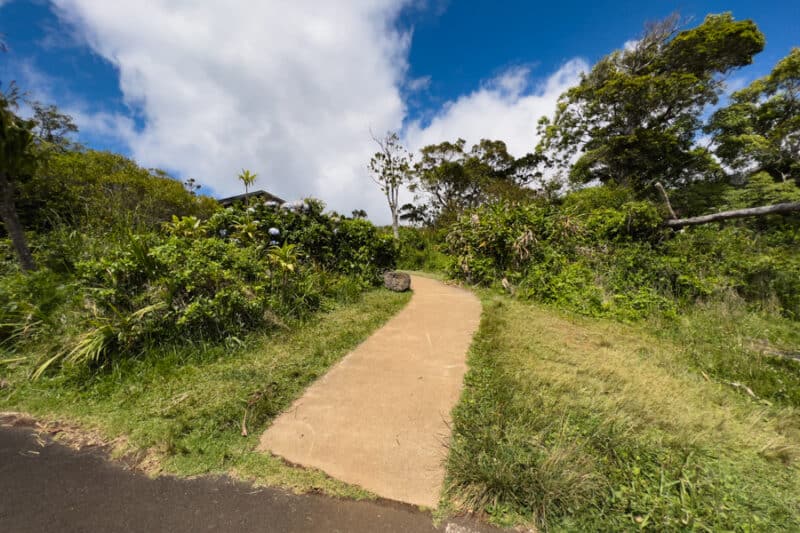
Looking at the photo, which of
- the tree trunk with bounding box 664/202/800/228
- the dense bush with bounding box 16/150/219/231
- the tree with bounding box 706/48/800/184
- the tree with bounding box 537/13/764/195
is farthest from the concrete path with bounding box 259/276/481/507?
the tree with bounding box 706/48/800/184

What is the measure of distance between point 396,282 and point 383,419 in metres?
4.16

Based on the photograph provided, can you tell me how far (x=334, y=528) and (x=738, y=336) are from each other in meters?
5.19

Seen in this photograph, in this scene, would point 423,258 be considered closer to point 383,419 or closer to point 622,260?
point 622,260

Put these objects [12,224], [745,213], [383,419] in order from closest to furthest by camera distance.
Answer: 1. [383,419]
2. [12,224]
3. [745,213]

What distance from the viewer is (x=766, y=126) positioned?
1309 centimetres

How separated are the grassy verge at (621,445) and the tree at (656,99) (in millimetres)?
14021

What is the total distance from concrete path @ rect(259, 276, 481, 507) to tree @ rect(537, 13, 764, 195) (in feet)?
49.9

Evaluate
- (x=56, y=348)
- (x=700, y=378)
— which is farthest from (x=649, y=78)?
(x=56, y=348)

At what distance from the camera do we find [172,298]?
2.84 meters

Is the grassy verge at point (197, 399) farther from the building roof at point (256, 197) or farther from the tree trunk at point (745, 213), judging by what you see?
→ the tree trunk at point (745, 213)

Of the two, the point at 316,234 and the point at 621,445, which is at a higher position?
the point at 316,234

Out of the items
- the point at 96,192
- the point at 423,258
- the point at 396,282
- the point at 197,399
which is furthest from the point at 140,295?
the point at 96,192

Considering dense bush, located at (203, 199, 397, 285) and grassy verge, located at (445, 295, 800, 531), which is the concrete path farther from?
dense bush, located at (203, 199, 397, 285)

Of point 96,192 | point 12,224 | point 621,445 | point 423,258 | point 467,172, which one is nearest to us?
point 621,445
